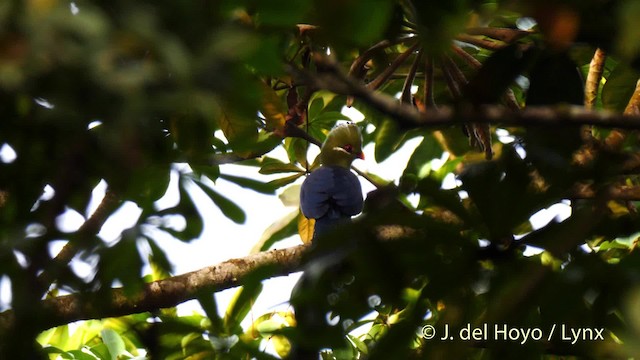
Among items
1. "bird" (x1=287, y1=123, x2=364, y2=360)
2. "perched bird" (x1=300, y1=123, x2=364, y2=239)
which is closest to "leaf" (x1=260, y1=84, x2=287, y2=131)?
"bird" (x1=287, y1=123, x2=364, y2=360)

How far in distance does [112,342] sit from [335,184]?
716 millimetres

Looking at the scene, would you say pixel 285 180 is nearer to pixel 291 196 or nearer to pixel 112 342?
pixel 291 196

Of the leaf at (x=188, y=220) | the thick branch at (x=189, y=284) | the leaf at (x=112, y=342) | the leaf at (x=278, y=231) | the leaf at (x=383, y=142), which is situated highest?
the leaf at (x=383, y=142)

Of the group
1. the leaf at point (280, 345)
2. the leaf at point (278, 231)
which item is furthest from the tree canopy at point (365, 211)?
the leaf at point (278, 231)

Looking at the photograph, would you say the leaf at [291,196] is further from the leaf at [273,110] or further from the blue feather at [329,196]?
the leaf at [273,110]

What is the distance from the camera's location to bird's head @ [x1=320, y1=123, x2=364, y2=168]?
2.57 metres

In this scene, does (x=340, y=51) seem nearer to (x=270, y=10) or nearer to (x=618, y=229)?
Result: (x=270, y=10)

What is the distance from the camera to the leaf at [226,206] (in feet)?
4.88

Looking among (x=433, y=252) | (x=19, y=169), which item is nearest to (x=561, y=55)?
(x=433, y=252)

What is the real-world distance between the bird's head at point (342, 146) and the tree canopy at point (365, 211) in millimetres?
850

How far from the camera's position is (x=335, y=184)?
242 centimetres

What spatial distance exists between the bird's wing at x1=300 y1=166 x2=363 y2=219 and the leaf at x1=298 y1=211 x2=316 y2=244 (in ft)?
0.28

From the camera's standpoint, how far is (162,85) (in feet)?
1.89

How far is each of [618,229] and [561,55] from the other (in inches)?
10.2
